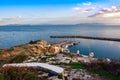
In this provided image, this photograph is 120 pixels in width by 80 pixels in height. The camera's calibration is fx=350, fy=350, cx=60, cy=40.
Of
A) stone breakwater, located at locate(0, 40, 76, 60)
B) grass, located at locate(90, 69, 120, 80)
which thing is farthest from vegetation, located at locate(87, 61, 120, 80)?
stone breakwater, located at locate(0, 40, 76, 60)

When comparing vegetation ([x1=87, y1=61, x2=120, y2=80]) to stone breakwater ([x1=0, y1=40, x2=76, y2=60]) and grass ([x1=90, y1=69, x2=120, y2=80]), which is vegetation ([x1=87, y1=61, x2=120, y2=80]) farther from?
stone breakwater ([x1=0, y1=40, x2=76, y2=60])

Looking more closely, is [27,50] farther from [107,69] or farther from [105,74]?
[105,74]

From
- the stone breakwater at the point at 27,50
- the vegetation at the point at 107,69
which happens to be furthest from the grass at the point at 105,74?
the stone breakwater at the point at 27,50

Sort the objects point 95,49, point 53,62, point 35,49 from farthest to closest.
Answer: point 95,49 < point 35,49 < point 53,62

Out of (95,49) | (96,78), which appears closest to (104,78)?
(96,78)

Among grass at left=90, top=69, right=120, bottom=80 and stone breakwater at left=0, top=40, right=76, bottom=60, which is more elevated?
grass at left=90, top=69, right=120, bottom=80

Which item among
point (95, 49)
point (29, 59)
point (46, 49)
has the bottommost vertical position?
point (95, 49)

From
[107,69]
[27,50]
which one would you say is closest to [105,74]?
[107,69]

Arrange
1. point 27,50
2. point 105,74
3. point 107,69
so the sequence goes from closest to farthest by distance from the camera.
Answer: point 105,74 < point 107,69 < point 27,50

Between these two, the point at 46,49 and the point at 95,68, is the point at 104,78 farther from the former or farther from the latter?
the point at 46,49

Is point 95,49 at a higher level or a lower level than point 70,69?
lower

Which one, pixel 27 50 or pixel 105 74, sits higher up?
pixel 105 74
